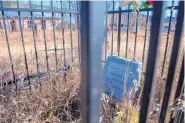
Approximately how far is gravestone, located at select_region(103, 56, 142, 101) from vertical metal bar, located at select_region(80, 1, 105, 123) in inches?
63.4

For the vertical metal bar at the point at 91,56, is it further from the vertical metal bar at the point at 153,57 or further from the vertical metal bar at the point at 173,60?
the vertical metal bar at the point at 173,60

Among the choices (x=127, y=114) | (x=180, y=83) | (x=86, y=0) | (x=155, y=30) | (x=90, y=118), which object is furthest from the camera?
(x=127, y=114)

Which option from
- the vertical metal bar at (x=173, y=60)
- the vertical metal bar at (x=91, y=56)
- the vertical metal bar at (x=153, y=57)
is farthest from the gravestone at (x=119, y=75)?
the vertical metal bar at (x=91, y=56)

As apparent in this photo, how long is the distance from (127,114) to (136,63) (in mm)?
913

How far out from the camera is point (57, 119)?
2.06m

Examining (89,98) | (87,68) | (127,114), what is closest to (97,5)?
(87,68)

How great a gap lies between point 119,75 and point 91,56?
1.93 m

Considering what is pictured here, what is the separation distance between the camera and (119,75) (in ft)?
8.08

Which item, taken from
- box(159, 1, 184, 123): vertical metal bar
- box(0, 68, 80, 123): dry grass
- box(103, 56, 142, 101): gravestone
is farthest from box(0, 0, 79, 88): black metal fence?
box(159, 1, 184, 123): vertical metal bar

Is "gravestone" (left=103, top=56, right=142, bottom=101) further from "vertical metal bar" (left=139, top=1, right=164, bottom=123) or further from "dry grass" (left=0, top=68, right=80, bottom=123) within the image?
"vertical metal bar" (left=139, top=1, right=164, bottom=123)

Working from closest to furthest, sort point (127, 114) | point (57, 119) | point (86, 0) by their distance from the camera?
point (86, 0) < point (127, 114) < point (57, 119)

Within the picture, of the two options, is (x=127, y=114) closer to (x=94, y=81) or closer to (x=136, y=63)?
(x=136, y=63)

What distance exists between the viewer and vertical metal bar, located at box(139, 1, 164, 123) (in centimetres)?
77

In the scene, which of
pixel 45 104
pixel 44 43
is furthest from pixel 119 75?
pixel 44 43
